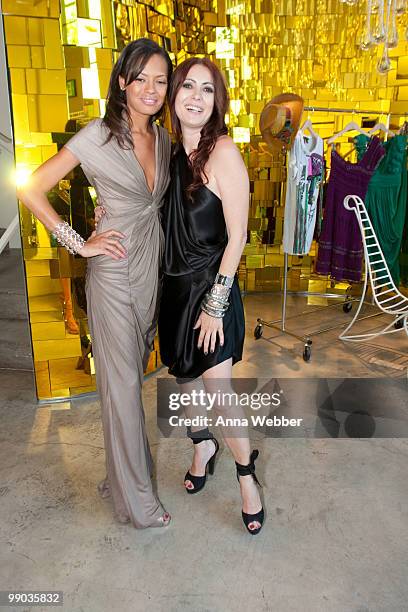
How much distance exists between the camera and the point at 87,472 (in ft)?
7.31

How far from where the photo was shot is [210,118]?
164 cm

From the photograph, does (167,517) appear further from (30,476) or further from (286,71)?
(286,71)

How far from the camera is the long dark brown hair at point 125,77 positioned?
1.57 m

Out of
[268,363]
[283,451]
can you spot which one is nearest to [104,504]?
[283,451]

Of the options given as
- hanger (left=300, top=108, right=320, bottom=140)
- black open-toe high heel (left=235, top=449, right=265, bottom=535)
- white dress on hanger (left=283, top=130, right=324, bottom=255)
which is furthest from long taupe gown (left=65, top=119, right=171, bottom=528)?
hanger (left=300, top=108, right=320, bottom=140)

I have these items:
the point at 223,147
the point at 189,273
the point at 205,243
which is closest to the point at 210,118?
the point at 223,147

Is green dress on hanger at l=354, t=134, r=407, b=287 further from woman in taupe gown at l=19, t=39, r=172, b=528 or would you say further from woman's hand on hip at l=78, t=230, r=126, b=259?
woman's hand on hip at l=78, t=230, r=126, b=259

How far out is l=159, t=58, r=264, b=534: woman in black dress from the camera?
62.7 inches

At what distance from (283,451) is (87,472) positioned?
91 centimetres

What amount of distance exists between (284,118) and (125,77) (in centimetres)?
204

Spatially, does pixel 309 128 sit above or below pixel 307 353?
above

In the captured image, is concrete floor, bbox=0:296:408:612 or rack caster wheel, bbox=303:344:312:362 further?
rack caster wheel, bbox=303:344:312:362

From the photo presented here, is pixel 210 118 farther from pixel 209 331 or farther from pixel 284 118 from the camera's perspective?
pixel 284 118

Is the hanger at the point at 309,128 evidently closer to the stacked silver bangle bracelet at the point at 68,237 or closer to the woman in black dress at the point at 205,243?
the woman in black dress at the point at 205,243
